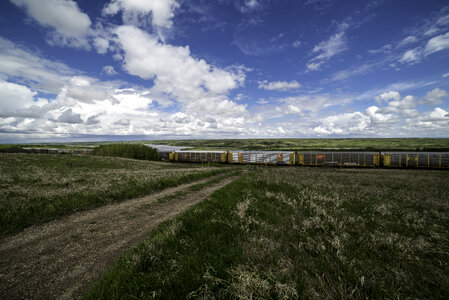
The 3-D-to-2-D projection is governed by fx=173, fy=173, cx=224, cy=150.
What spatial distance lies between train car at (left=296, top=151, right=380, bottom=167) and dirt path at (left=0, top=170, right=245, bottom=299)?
40.0 meters

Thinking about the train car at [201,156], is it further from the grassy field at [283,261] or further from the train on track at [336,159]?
the grassy field at [283,261]

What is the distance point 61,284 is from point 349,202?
1182 cm

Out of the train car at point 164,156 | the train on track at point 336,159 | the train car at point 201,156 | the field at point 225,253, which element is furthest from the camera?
the train car at point 164,156

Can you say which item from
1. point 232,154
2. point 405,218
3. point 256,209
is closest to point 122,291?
point 256,209

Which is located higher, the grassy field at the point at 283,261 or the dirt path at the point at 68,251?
the grassy field at the point at 283,261

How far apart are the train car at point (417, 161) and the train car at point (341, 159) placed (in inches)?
80.9

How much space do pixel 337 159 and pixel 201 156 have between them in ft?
115

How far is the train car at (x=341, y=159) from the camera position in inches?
1452

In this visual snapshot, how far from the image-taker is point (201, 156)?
169 ft

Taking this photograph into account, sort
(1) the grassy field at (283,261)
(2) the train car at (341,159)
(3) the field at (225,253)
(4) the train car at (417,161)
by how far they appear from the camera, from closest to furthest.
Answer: (1) the grassy field at (283,261) < (3) the field at (225,253) < (4) the train car at (417,161) < (2) the train car at (341,159)

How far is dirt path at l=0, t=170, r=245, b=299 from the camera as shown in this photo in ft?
12.3

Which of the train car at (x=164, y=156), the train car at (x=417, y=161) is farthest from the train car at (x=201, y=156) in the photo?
the train car at (x=417, y=161)

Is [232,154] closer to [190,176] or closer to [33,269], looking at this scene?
[190,176]

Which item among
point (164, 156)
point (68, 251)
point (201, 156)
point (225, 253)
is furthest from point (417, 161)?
point (164, 156)
